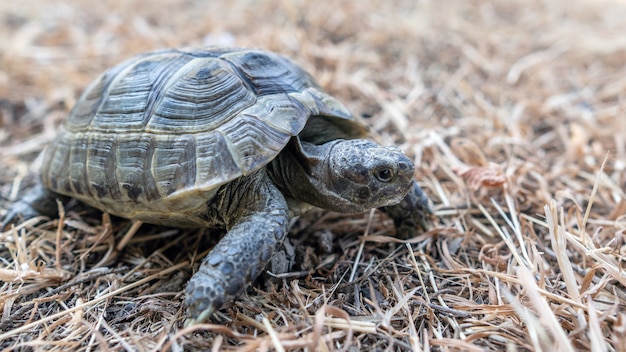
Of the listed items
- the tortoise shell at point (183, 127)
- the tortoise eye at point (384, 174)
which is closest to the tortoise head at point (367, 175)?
the tortoise eye at point (384, 174)

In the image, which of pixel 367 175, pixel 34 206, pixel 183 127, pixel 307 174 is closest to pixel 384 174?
pixel 367 175

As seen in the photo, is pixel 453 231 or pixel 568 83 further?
pixel 568 83

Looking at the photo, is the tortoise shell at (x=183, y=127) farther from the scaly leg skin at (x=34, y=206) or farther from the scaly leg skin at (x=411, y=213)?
the scaly leg skin at (x=411, y=213)

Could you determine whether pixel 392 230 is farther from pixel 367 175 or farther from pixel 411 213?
pixel 367 175

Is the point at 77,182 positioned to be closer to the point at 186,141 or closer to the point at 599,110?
the point at 186,141

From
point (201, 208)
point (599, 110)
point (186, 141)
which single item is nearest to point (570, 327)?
point (201, 208)

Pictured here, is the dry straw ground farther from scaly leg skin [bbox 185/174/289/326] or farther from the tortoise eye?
the tortoise eye
